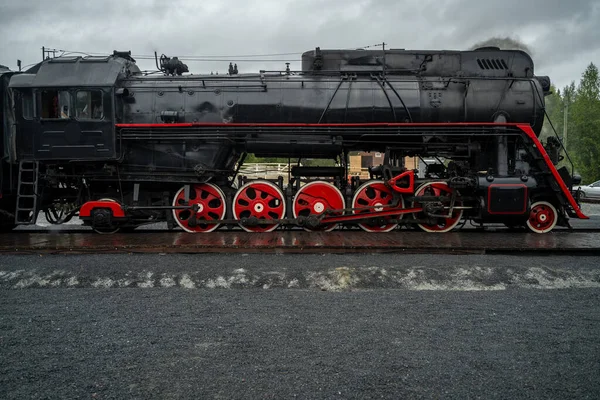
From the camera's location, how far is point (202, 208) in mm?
8438

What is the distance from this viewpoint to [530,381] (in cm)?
264

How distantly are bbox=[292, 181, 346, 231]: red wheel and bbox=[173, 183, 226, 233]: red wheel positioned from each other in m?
1.55

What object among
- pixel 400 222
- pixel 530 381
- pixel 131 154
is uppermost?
pixel 131 154

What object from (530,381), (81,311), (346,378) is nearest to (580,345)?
(530,381)

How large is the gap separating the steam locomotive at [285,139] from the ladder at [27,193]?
0.03 meters

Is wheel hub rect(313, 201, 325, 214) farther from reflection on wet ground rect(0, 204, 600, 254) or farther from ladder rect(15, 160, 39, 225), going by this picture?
ladder rect(15, 160, 39, 225)

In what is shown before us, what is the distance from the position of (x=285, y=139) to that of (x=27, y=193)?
215 inches

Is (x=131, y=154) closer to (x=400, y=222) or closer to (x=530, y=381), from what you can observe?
(x=400, y=222)

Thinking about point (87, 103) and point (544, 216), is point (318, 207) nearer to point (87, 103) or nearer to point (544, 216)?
point (544, 216)

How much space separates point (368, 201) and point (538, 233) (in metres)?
3.40

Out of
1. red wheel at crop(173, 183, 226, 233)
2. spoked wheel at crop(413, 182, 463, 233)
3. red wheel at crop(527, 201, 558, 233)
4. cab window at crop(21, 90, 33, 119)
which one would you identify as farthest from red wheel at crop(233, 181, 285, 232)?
red wheel at crop(527, 201, 558, 233)

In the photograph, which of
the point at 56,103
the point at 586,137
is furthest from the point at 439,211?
the point at 586,137

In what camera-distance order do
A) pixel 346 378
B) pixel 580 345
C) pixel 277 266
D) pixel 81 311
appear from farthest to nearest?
pixel 277 266
pixel 81 311
pixel 580 345
pixel 346 378

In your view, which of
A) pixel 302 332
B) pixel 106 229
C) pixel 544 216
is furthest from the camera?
pixel 106 229
